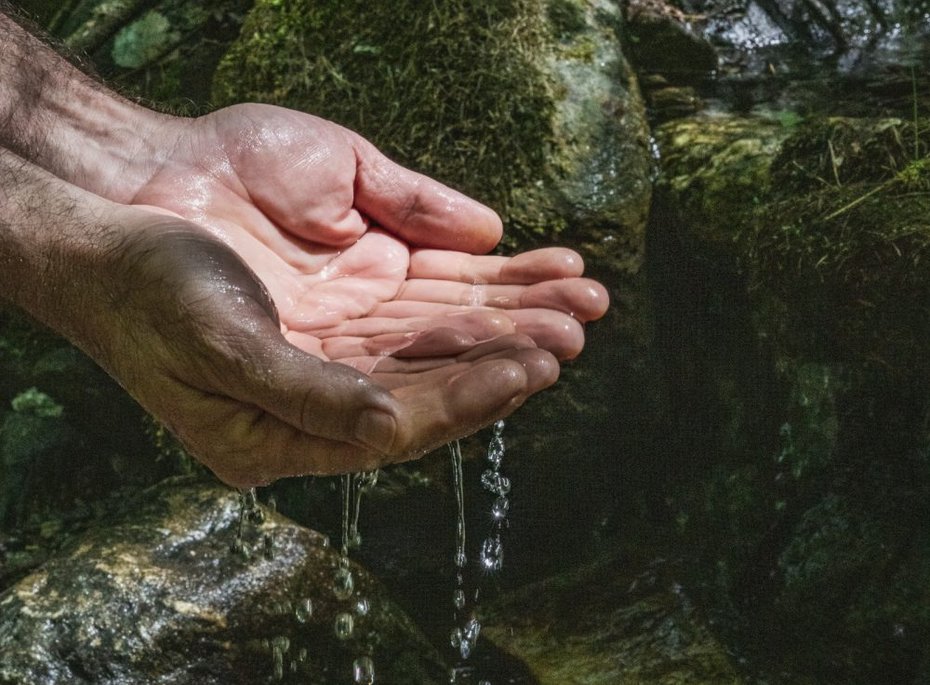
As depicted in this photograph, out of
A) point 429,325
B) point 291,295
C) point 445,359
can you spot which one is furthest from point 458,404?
point 291,295

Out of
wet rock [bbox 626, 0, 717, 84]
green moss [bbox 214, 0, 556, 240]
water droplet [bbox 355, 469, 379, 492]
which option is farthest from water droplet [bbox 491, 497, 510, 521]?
wet rock [bbox 626, 0, 717, 84]

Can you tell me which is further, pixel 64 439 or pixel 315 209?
pixel 64 439

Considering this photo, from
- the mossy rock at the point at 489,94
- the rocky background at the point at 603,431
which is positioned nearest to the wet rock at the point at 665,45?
the rocky background at the point at 603,431

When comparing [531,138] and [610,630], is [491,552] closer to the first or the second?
[610,630]

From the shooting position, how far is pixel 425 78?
4766 millimetres

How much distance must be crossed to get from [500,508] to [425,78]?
6.50 feet

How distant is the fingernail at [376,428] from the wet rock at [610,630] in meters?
2.40

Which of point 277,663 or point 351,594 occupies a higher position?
point 351,594

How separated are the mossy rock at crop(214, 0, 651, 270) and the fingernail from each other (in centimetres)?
256

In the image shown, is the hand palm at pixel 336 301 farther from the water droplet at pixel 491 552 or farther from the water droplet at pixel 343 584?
the water droplet at pixel 491 552

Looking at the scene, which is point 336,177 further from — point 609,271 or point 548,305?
point 609,271

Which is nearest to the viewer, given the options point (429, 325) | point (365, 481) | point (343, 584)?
point (429, 325)

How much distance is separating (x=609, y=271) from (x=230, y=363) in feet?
8.87

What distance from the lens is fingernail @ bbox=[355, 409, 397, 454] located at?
1980 millimetres
